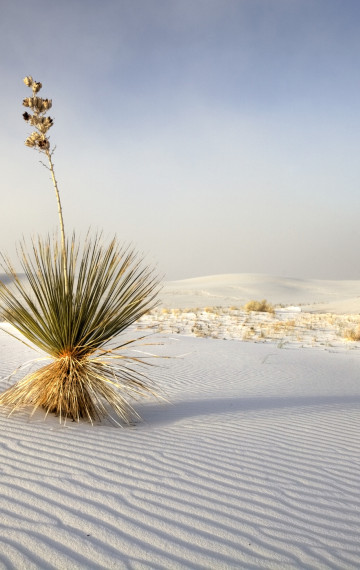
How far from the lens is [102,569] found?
1.96 metres

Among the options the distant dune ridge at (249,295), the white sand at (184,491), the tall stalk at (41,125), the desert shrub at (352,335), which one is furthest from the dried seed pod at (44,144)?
the distant dune ridge at (249,295)

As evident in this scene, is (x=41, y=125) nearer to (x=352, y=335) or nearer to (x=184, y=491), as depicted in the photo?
(x=184, y=491)

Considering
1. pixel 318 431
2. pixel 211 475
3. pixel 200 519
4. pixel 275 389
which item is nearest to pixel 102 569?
pixel 200 519

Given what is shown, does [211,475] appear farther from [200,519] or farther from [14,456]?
[14,456]

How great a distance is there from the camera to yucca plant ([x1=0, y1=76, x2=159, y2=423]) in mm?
4207

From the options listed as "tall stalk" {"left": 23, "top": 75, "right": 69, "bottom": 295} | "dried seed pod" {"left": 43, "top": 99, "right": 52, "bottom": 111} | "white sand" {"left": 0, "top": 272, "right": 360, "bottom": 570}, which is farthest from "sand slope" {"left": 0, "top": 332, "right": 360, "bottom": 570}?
"dried seed pod" {"left": 43, "top": 99, "right": 52, "bottom": 111}

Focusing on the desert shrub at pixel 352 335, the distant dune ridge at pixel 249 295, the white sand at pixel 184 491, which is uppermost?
the distant dune ridge at pixel 249 295

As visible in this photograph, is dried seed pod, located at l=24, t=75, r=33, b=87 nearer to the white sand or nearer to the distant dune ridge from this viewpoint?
the white sand

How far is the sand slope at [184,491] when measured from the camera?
2.12 metres

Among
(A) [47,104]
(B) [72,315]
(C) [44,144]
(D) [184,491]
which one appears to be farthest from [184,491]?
(A) [47,104]

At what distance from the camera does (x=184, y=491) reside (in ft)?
8.96

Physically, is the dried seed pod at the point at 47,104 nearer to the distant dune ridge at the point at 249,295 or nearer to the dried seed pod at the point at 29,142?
the dried seed pod at the point at 29,142

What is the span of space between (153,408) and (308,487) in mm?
2442

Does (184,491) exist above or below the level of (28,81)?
below
